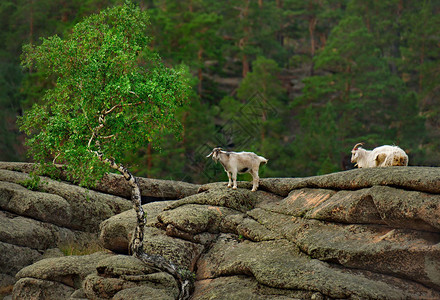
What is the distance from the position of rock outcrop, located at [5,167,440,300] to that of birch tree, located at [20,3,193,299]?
3.57 ft

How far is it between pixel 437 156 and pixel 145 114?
3891 centimetres

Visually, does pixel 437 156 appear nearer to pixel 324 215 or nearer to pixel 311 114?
pixel 311 114

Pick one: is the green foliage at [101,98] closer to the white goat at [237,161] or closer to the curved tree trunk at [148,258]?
the curved tree trunk at [148,258]

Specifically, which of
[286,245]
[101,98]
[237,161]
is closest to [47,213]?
[101,98]

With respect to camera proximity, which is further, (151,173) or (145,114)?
(151,173)

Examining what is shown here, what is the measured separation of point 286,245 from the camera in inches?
633

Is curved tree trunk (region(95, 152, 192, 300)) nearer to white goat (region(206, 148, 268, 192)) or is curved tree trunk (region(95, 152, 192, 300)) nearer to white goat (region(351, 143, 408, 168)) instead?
white goat (region(206, 148, 268, 192))

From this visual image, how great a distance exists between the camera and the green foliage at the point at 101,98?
16516 millimetres

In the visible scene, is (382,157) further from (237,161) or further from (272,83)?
(272,83)

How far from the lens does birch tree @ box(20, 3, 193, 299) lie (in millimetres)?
16453

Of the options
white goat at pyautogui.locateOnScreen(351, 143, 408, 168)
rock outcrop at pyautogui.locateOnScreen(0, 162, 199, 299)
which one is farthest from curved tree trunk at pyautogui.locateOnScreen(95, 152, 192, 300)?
white goat at pyautogui.locateOnScreen(351, 143, 408, 168)

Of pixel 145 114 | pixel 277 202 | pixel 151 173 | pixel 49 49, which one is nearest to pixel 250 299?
pixel 277 202

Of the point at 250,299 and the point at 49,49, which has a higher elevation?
the point at 49,49

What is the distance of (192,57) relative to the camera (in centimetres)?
5838
